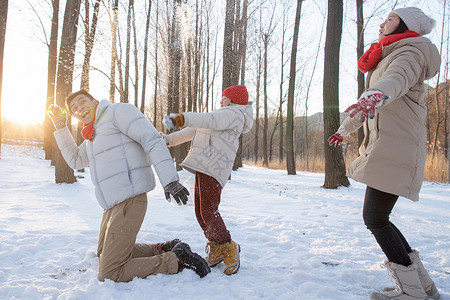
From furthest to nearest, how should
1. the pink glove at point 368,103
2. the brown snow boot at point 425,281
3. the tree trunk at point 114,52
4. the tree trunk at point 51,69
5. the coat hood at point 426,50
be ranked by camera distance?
the tree trunk at point 51,69, the tree trunk at point 114,52, the brown snow boot at point 425,281, the coat hood at point 426,50, the pink glove at point 368,103

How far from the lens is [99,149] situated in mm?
2287

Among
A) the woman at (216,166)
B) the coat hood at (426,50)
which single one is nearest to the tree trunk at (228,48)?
the woman at (216,166)

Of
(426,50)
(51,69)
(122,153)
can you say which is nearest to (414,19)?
(426,50)

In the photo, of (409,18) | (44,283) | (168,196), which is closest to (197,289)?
(168,196)

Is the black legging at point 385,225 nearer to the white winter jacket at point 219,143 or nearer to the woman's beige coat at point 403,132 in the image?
the woman's beige coat at point 403,132

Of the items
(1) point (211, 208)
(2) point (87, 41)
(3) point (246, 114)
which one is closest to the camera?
(1) point (211, 208)

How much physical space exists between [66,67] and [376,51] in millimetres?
6549

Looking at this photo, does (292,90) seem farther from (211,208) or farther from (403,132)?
(403,132)

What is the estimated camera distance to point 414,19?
1.84 meters

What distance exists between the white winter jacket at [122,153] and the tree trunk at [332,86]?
18.2 feet

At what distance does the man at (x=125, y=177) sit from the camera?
211cm

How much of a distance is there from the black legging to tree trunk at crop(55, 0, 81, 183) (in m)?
6.40

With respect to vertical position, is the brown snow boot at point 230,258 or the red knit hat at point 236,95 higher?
the red knit hat at point 236,95

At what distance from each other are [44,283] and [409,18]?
286 centimetres
